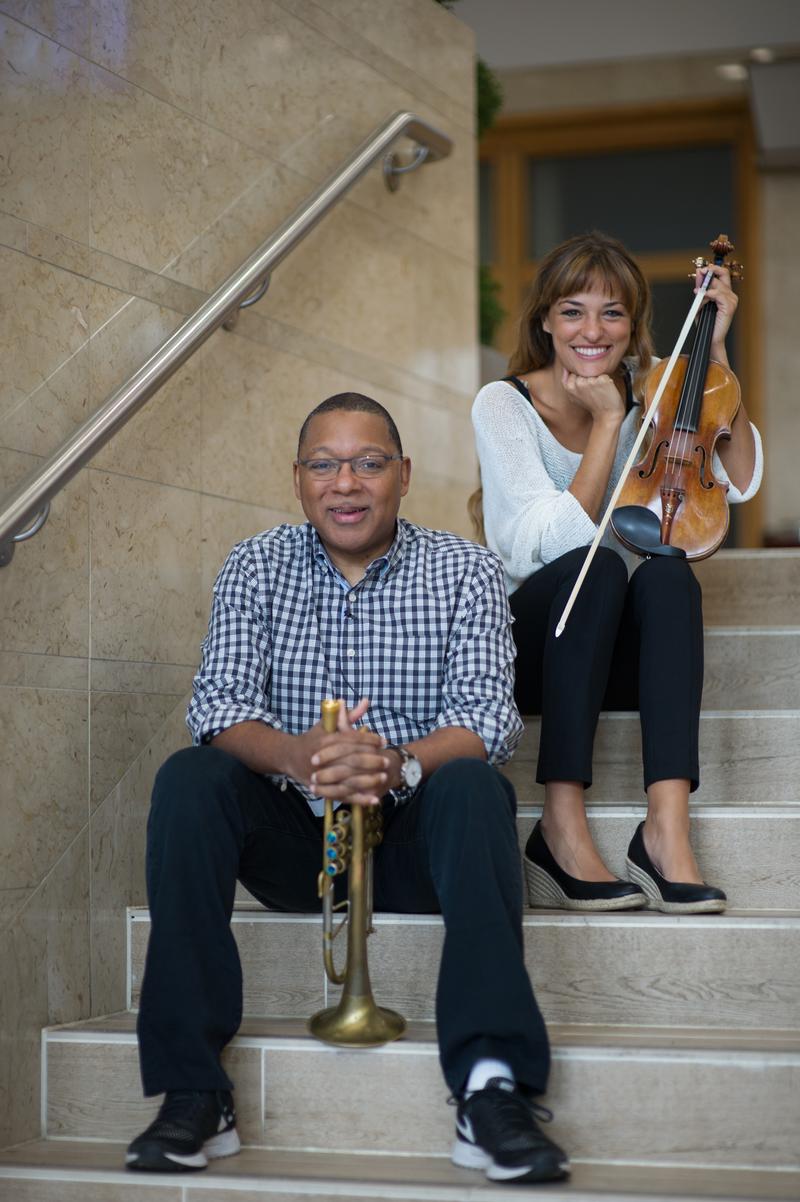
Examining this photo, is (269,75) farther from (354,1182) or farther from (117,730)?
(354,1182)

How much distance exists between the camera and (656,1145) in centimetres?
177

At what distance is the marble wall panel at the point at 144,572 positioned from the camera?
230 cm

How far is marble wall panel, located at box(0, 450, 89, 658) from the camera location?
207cm

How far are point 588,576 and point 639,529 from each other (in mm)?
156

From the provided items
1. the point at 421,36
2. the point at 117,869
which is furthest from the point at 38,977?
the point at 421,36

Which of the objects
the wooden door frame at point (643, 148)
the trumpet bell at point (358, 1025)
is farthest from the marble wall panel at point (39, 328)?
the wooden door frame at point (643, 148)

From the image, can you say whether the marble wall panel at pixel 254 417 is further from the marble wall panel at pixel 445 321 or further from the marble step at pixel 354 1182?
the marble step at pixel 354 1182

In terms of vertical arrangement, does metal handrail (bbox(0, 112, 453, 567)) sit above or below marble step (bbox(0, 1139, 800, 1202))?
above

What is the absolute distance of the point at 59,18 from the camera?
88.3 inches

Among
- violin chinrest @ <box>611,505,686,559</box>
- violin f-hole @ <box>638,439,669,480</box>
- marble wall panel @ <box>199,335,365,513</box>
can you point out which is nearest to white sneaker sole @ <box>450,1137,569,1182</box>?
violin chinrest @ <box>611,505,686,559</box>

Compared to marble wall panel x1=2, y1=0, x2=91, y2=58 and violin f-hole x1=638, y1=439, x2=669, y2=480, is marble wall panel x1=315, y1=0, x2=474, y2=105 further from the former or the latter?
violin f-hole x1=638, y1=439, x2=669, y2=480

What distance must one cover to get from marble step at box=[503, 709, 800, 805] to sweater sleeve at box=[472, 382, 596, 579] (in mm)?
342

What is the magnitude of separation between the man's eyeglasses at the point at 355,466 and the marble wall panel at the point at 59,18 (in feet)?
2.55

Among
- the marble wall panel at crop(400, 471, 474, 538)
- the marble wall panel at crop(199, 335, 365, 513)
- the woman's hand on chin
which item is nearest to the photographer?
the woman's hand on chin
